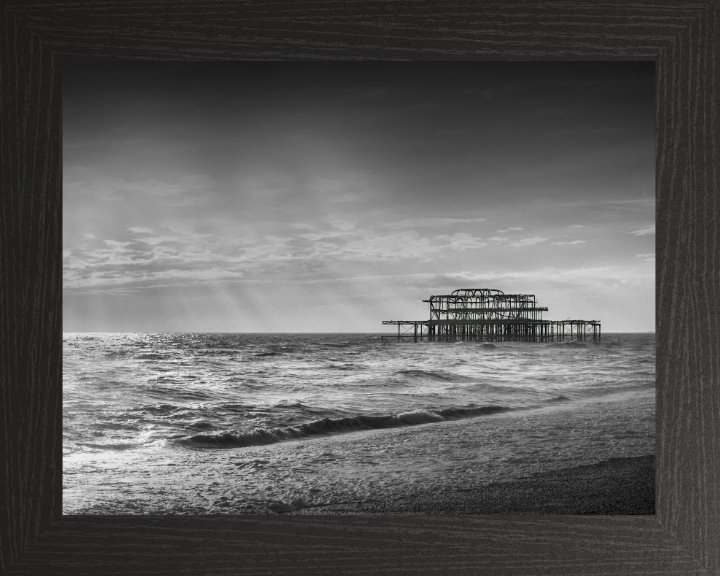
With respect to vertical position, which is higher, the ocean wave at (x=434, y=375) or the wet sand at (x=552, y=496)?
the ocean wave at (x=434, y=375)

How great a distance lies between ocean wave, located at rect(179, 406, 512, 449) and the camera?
212 centimetres

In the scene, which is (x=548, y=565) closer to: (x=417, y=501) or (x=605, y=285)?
(x=417, y=501)

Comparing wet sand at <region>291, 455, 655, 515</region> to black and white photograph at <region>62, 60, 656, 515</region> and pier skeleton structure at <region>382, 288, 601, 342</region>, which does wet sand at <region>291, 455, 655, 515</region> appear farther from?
pier skeleton structure at <region>382, 288, 601, 342</region>

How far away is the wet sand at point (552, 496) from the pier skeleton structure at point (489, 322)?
16.1 inches

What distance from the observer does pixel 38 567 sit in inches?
76.0

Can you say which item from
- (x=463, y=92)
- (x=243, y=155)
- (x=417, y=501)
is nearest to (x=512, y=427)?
(x=417, y=501)

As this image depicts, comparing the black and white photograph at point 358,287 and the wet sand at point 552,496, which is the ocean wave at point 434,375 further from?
the wet sand at point 552,496

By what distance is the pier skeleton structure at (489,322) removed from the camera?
85.6 inches

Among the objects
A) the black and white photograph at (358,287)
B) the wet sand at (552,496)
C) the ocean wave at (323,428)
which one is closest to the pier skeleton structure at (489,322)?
the black and white photograph at (358,287)

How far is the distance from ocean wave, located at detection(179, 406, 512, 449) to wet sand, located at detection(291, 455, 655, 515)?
213 millimetres

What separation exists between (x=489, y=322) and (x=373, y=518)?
70cm

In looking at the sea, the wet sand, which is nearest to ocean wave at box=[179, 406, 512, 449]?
the sea

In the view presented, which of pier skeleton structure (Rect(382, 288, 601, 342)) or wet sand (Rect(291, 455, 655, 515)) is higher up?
pier skeleton structure (Rect(382, 288, 601, 342))

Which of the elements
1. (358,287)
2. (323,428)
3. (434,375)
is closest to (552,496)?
(434,375)
